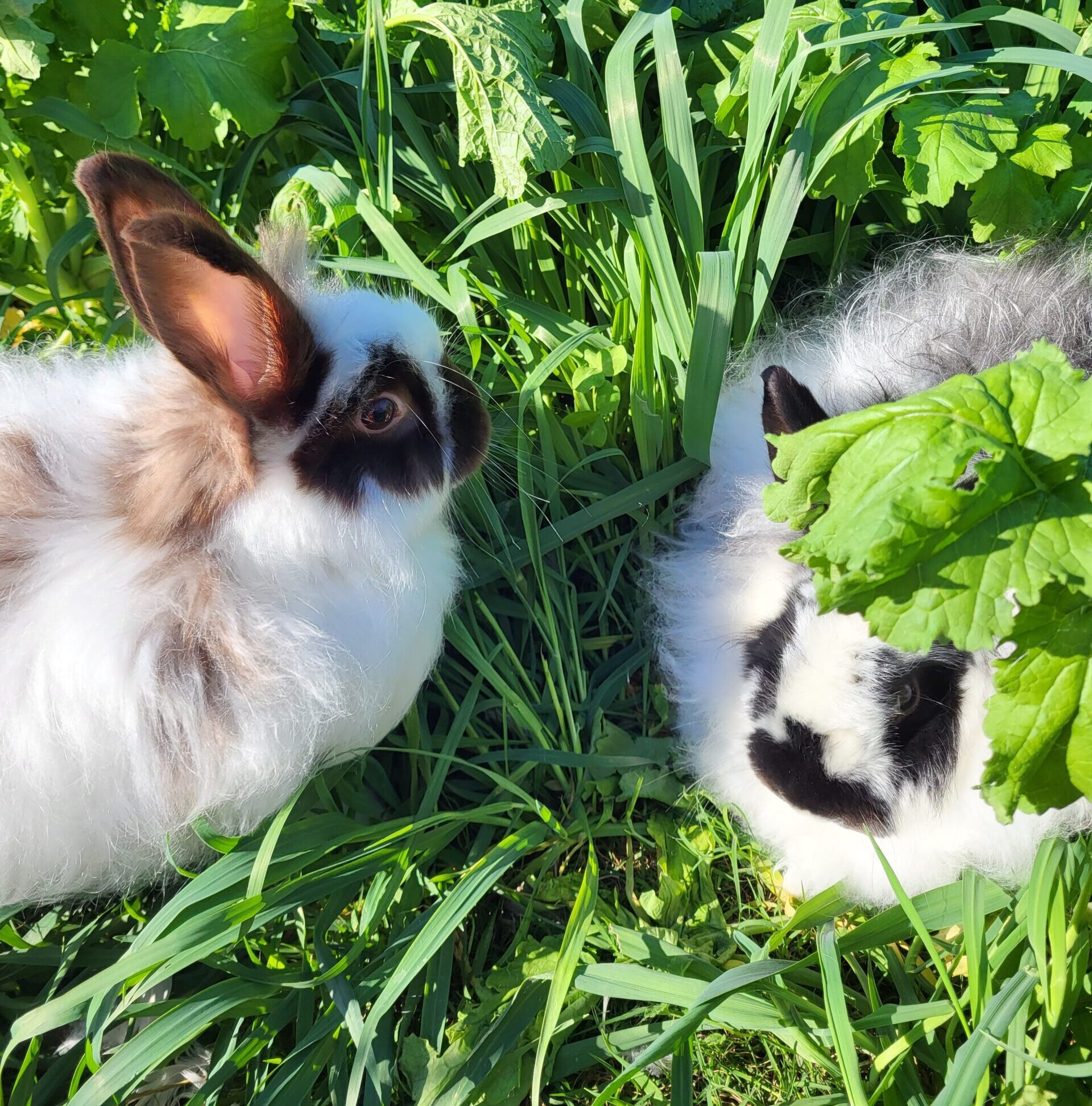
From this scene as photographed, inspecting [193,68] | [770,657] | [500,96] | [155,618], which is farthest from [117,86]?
[770,657]

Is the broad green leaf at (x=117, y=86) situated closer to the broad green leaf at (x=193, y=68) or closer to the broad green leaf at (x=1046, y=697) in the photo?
the broad green leaf at (x=193, y=68)

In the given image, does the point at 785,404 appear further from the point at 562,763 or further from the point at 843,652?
the point at 562,763

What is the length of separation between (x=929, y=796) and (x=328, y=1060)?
1447 millimetres

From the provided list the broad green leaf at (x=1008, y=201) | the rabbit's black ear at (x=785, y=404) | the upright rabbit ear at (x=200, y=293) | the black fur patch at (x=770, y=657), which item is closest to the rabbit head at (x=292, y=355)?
the upright rabbit ear at (x=200, y=293)

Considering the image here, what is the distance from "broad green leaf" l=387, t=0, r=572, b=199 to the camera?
7.48ft

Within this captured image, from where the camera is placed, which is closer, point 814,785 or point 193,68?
point 814,785

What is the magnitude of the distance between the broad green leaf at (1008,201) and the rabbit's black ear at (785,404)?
88 cm

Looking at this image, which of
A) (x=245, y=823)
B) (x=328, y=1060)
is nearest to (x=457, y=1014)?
(x=328, y=1060)

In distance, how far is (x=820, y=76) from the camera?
94.3 inches

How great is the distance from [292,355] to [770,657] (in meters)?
1.16

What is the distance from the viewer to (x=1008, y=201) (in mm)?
2393

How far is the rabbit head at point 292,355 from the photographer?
5.29 feet

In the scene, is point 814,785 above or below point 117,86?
below

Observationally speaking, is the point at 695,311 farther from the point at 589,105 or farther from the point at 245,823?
the point at 245,823
